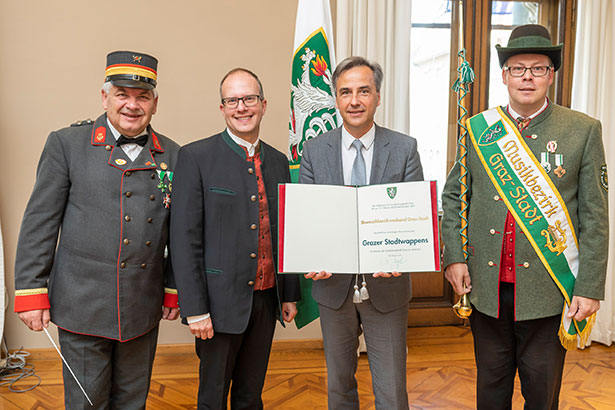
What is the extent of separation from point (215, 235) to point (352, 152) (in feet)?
1.97

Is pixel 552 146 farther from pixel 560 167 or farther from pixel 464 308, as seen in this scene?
pixel 464 308

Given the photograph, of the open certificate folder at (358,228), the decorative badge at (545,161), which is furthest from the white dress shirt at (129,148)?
the decorative badge at (545,161)

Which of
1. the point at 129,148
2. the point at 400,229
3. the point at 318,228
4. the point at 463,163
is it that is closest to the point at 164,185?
the point at 129,148

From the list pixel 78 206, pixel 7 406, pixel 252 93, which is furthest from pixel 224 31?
pixel 7 406

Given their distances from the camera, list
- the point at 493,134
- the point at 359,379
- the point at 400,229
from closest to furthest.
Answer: the point at 400,229 → the point at 493,134 → the point at 359,379

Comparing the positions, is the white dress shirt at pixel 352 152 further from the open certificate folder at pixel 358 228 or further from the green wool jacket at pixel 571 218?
the green wool jacket at pixel 571 218

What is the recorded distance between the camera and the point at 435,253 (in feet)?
4.86

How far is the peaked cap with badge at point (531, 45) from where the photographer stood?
1550 millimetres

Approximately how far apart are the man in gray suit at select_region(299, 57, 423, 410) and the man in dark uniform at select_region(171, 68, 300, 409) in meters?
0.24

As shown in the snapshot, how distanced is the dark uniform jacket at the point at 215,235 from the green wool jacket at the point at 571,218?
82cm

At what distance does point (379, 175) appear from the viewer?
162cm

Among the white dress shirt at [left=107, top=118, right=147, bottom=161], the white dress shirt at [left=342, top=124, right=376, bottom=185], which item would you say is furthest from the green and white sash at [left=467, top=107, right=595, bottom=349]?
the white dress shirt at [left=107, top=118, right=147, bottom=161]

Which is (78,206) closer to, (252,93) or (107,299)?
(107,299)

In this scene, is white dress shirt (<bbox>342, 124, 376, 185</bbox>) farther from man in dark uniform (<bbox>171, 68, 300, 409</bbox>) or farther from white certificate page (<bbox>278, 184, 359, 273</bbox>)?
man in dark uniform (<bbox>171, 68, 300, 409</bbox>)
